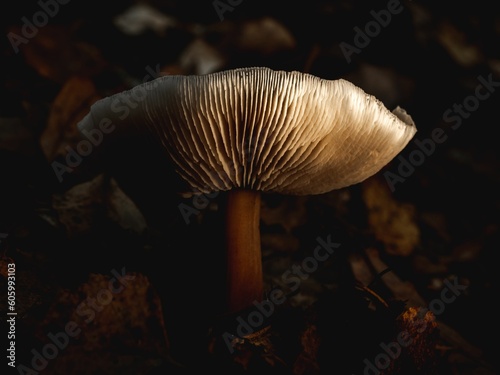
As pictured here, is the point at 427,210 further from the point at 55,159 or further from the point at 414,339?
the point at 55,159

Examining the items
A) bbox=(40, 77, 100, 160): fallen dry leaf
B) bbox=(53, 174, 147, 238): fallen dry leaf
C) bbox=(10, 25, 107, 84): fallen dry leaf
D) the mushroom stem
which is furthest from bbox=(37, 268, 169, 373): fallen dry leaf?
bbox=(10, 25, 107, 84): fallen dry leaf

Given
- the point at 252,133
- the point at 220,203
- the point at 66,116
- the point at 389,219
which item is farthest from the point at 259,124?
the point at 66,116

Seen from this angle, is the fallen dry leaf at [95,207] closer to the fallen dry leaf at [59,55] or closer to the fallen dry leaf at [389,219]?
the fallen dry leaf at [59,55]

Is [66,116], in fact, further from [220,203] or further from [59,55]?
[220,203]

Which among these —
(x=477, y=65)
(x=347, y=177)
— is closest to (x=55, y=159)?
(x=347, y=177)

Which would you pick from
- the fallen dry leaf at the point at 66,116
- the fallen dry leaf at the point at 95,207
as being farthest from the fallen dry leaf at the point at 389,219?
the fallen dry leaf at the point at 66,116

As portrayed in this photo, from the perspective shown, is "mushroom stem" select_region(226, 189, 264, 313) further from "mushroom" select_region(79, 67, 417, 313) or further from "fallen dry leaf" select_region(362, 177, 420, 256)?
"fallen dry leaf" select_region(362, 177, 420, 256)
